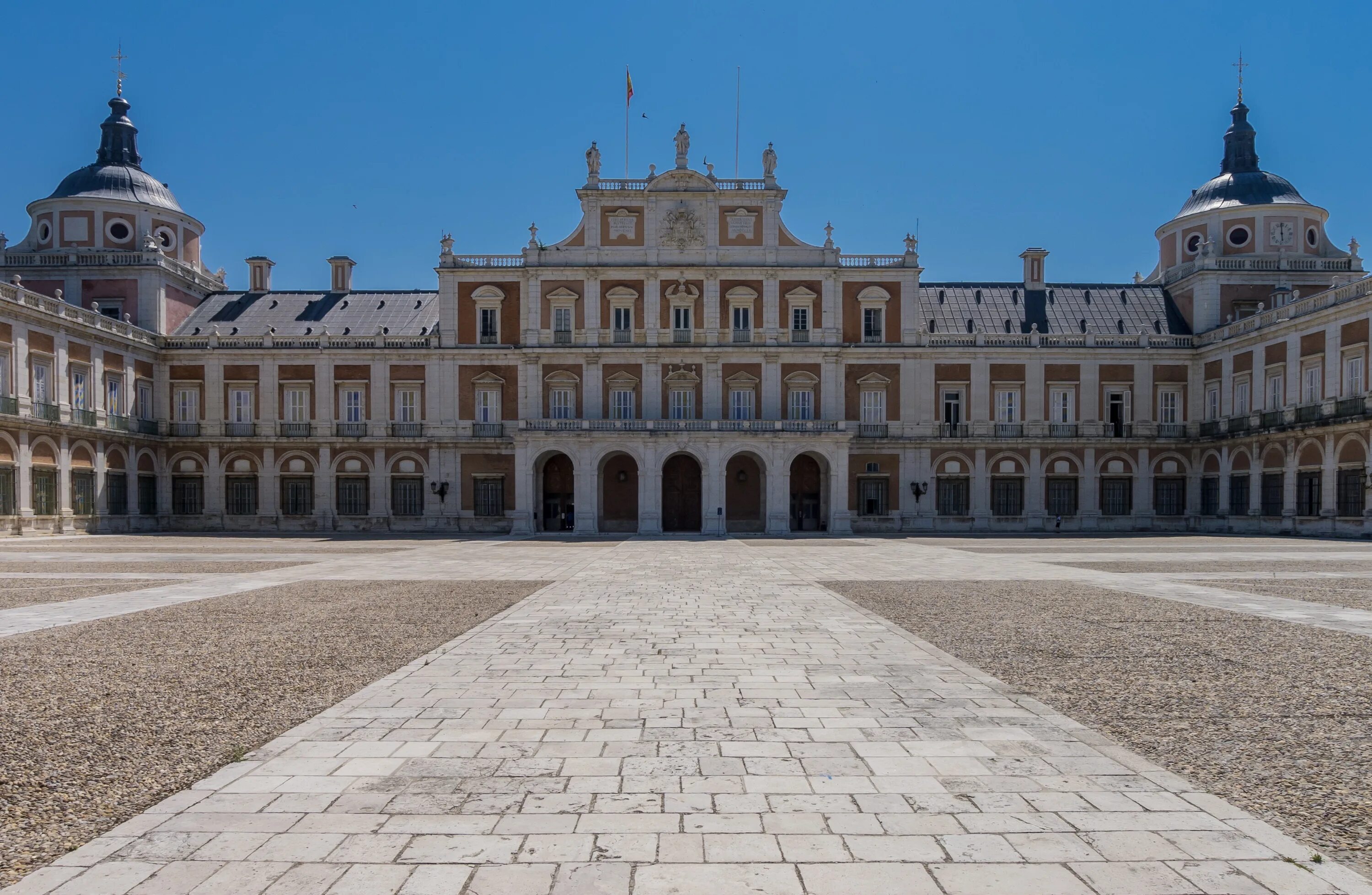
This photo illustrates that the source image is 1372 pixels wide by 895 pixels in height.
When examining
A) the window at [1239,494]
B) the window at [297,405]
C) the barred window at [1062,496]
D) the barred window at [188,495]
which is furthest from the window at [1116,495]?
the barred window at [188,495]

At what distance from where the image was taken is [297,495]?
48312mm

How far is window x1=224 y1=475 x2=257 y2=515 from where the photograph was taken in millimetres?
48281

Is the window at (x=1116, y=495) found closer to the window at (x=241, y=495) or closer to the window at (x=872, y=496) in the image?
the window at (x=872, y=496)

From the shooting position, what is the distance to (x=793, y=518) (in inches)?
1906

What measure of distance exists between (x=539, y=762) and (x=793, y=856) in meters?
2.12

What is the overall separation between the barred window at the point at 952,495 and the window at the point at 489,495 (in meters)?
21.6

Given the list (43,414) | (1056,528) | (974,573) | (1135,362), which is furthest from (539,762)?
(1135,362)

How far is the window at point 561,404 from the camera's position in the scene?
156 ft

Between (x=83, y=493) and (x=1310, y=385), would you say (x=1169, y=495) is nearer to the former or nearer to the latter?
(x=1310, y=385)

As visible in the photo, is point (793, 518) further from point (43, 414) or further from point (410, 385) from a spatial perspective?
point (43, 414)

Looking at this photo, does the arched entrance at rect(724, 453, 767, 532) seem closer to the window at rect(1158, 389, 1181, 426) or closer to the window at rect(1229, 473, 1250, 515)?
the window at rect(1158, 389, 1181, 426)

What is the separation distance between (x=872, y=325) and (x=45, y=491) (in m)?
36.9

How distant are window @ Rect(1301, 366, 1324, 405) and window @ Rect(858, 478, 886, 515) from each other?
17882mm

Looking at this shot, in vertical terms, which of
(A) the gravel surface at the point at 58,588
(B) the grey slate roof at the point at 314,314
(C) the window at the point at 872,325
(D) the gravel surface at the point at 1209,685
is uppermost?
(B) the grey slate roof at the point at 314,314
